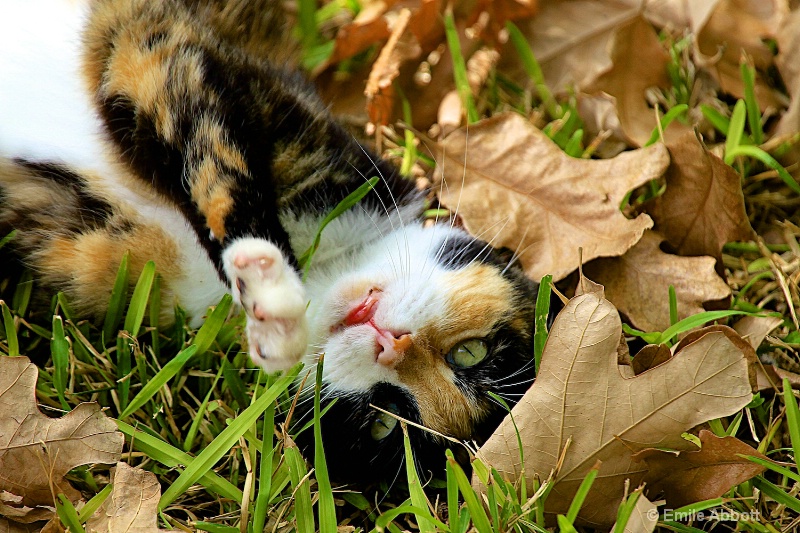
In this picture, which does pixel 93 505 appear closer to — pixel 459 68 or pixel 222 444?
pixel 222 444

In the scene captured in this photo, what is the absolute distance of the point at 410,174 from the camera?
7.61ft

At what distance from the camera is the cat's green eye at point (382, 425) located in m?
1.74

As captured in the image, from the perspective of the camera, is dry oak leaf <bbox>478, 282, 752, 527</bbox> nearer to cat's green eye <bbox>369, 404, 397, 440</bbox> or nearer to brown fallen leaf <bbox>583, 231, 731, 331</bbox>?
cat's green eye <bbox>369, 404, 397, 440</bbox>

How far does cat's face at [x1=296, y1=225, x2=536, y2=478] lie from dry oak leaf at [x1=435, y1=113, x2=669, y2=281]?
0.26 metres

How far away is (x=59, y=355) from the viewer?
68.5 inches

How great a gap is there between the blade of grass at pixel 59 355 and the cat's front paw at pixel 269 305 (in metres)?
0.49

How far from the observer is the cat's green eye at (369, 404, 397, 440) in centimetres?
174

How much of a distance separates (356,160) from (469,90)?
2.30ft

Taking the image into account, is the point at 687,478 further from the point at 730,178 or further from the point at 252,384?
the point at 252,384

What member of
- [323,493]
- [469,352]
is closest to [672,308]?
[469,352]

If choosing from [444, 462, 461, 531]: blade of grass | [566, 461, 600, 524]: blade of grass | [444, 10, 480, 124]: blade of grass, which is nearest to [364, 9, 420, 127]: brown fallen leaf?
[444, 10, 480, 124]: blade of grass

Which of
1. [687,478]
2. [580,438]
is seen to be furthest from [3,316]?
[687,478]

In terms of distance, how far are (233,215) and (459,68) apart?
1.14m

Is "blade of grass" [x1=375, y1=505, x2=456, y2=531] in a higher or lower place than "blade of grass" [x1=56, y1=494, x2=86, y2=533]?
lower
